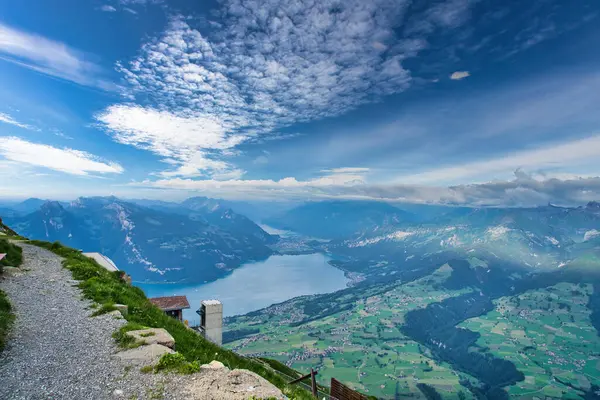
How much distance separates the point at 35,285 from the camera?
16.1 metres

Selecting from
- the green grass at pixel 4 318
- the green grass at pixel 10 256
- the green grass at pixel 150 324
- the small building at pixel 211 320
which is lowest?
the small building at pixel 211 320

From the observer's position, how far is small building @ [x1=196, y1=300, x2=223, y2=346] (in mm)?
32125

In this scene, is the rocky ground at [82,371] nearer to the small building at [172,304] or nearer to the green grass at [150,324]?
the green grass at [150,324]

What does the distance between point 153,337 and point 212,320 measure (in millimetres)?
23342

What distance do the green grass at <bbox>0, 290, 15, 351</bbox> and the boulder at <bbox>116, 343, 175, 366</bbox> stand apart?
3654 mm

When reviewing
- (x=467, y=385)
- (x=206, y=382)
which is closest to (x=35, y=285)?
(x=206, y=382)

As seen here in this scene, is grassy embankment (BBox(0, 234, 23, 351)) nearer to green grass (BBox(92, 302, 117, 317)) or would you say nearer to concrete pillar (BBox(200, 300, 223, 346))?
green grass (BBox(92, 302, 117, 317))

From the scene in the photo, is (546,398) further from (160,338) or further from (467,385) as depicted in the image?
(160,338)

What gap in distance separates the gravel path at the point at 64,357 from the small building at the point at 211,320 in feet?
60.3

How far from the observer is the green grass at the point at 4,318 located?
9.77 meters

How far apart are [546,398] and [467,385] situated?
3520 centimetres

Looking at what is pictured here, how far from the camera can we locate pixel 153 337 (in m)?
10.9

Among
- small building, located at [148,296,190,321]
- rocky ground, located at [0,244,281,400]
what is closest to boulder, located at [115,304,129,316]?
rocky ground, located at [0,244,281,400]

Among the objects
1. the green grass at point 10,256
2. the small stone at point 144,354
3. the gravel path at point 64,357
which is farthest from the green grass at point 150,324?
A: the green grass at point 10,256
